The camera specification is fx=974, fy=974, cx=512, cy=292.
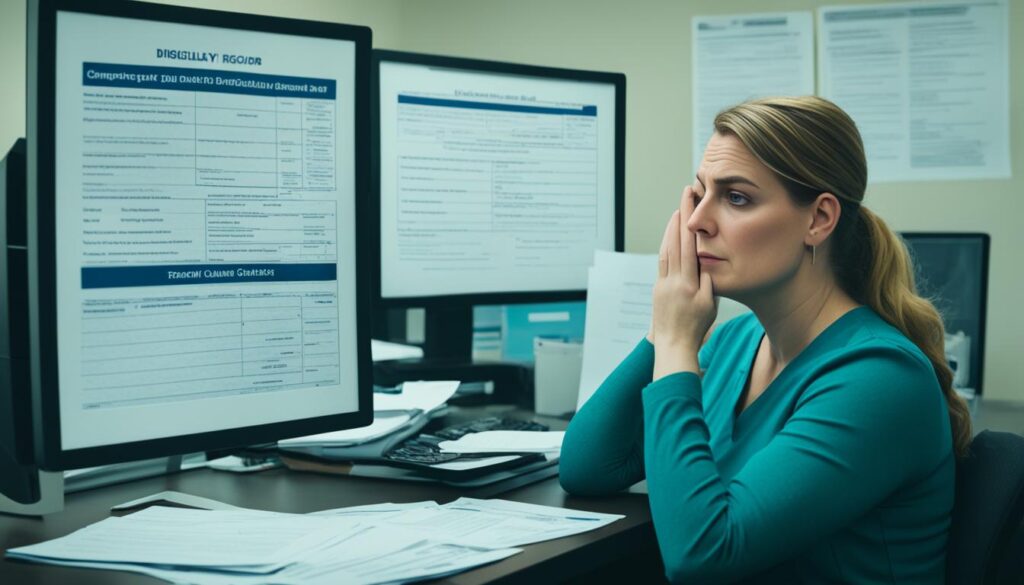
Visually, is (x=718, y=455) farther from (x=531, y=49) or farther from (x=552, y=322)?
(x=531, y=49)

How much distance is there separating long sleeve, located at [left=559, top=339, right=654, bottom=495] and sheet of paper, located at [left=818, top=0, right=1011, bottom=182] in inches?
37.2

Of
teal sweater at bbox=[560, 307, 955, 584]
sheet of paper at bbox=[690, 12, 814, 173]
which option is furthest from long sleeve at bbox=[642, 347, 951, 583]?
sheet of paper at bbox=[690, 12, 814, 173]

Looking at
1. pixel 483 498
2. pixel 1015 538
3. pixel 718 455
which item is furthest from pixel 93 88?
pixel 1015 538

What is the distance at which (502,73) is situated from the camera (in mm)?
1623

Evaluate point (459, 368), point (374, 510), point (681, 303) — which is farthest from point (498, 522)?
point (459, 368)

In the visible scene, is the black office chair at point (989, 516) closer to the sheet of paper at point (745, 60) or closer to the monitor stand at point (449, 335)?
the monitor stand at point (449, 335)

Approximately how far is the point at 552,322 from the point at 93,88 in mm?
1053

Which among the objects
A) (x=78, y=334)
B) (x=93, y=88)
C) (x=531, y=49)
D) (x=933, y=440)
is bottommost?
(x=933, y=440)

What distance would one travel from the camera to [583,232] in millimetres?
1710

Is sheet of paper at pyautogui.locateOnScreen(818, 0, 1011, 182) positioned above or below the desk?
above

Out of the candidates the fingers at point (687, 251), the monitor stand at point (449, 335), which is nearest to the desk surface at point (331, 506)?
the fingers at point (687, 251)

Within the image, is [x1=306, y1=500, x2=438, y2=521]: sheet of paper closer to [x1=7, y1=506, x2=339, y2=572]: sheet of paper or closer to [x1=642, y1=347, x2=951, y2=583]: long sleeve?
[x1=7, y1=506, x2=339, y2=572]: sheet of paper

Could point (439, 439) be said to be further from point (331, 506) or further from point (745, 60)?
point (745, 60)

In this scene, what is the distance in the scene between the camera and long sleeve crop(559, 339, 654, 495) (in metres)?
1.14
